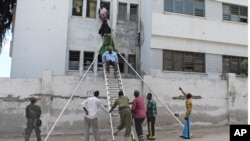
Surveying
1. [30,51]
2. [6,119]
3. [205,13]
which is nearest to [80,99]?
[6,119]

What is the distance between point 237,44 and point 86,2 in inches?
383

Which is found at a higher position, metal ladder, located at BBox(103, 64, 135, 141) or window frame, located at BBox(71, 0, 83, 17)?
window frame, located at BBox(71, 0, 83, 17)

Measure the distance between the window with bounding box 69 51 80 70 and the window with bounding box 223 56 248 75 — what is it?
902 centimetres

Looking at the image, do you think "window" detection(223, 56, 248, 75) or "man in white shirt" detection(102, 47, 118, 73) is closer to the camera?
"man in white shirt" detection(102, 47, 118, 73)

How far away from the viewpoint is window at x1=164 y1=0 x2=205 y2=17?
58.2 ft

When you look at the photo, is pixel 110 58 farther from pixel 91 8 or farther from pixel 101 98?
pixel 91 8

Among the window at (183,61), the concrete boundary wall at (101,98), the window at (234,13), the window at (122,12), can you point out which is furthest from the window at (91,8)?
the window at (234,13)

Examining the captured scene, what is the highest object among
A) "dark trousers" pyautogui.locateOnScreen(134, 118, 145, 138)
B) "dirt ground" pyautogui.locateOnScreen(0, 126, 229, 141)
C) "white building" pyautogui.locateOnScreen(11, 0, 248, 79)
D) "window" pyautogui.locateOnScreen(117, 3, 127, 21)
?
"window" pyautogui.locateOnScreen(117, 3, 127, 21)

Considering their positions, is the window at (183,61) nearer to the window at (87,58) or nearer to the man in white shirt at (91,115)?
the window at (87,58)

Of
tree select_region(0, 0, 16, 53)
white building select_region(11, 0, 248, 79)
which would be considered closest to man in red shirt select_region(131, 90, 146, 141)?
white building select_region(11, 0, 248, 79)

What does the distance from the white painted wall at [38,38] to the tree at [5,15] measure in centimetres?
331

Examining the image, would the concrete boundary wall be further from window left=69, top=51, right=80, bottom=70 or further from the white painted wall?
window left=69, top=51, right=80, bottom=70

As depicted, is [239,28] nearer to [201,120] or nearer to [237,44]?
[237,44]

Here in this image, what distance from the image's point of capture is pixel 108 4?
18438 millimetres
